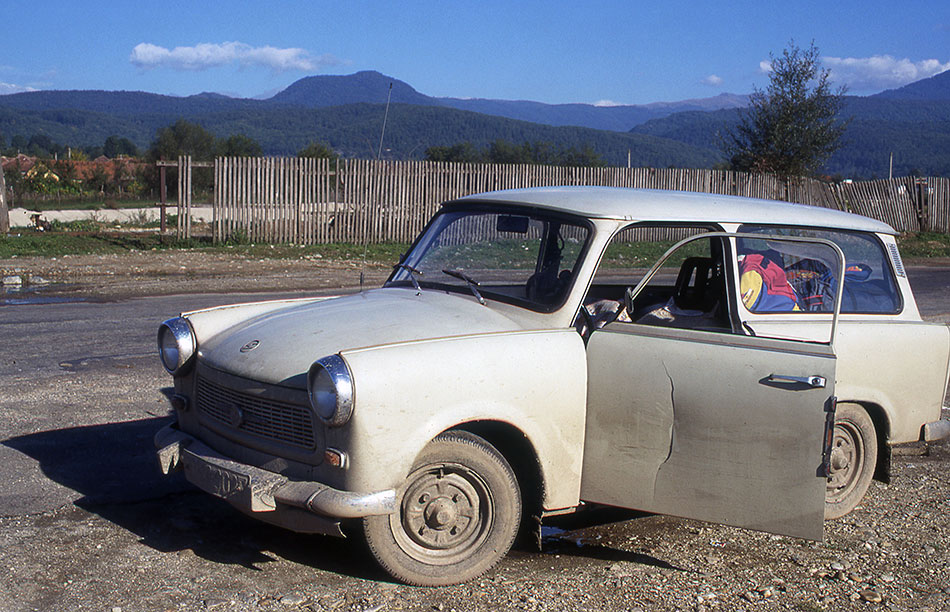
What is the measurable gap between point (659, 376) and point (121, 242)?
1831 cm

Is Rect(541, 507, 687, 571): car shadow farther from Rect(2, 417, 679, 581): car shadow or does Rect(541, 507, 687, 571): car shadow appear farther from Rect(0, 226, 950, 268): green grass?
Rect(0, 226, 950, 268): green grass

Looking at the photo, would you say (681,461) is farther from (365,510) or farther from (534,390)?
(365,510)

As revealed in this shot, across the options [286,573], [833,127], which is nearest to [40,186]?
[833,127]

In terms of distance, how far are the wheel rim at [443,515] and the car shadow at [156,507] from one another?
261 mm

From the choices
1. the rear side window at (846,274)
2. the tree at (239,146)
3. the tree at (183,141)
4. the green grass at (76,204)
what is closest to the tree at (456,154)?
the tree at (239,146)

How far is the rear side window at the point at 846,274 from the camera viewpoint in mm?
4719

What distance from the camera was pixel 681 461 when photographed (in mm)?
3928

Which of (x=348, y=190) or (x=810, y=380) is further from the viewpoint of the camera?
(x=348, y=190)

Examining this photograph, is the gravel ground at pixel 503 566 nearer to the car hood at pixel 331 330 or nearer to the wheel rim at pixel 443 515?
the wheel rim at pixel 443 515

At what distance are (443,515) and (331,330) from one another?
3.18ft

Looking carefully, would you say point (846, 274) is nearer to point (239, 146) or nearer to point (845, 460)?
point (845, 460)

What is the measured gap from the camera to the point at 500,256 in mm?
4758

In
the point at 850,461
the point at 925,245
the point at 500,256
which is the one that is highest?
the point at 500,256

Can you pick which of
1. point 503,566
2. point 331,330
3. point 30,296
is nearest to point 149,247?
point 30,296
